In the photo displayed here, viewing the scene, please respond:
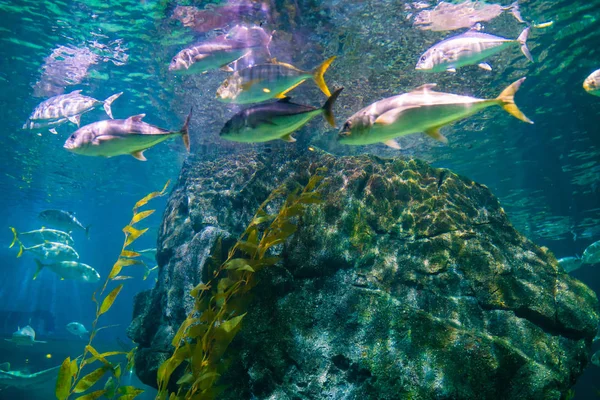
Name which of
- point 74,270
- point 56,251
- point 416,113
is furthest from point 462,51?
point 74,270

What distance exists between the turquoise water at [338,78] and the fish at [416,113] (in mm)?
4929

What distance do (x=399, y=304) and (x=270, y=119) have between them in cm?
283

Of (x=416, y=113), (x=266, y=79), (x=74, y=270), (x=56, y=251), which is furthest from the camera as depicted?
(x=74, y=270)

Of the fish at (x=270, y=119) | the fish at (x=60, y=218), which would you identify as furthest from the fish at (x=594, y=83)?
the fish at (x=60, y=218)

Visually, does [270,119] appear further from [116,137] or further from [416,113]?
[116,137]

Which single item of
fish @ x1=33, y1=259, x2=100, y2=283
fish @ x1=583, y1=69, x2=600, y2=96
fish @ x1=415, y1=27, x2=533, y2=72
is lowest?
fish @ x1=33, y1=259, x2=100, y2=283

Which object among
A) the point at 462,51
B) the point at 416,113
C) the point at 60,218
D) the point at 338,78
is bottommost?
the point at 60,218

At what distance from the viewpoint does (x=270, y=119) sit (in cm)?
330

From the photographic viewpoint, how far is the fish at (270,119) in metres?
A: 3.29

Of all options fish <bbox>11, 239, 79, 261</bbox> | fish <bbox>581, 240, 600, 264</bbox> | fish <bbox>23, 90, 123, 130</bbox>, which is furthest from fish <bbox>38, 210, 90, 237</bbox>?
fish <bbox>581, 240, 600, 264</bbox>

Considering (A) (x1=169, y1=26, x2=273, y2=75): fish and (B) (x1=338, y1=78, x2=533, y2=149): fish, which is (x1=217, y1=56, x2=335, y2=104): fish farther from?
(A) (x1=169, y1=26, x2=273, y2=75): fish

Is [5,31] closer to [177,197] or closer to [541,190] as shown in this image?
[177,197]

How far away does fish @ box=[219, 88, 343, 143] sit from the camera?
3295 mm

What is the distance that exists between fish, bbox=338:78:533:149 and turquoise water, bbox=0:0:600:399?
4929 millimetres
